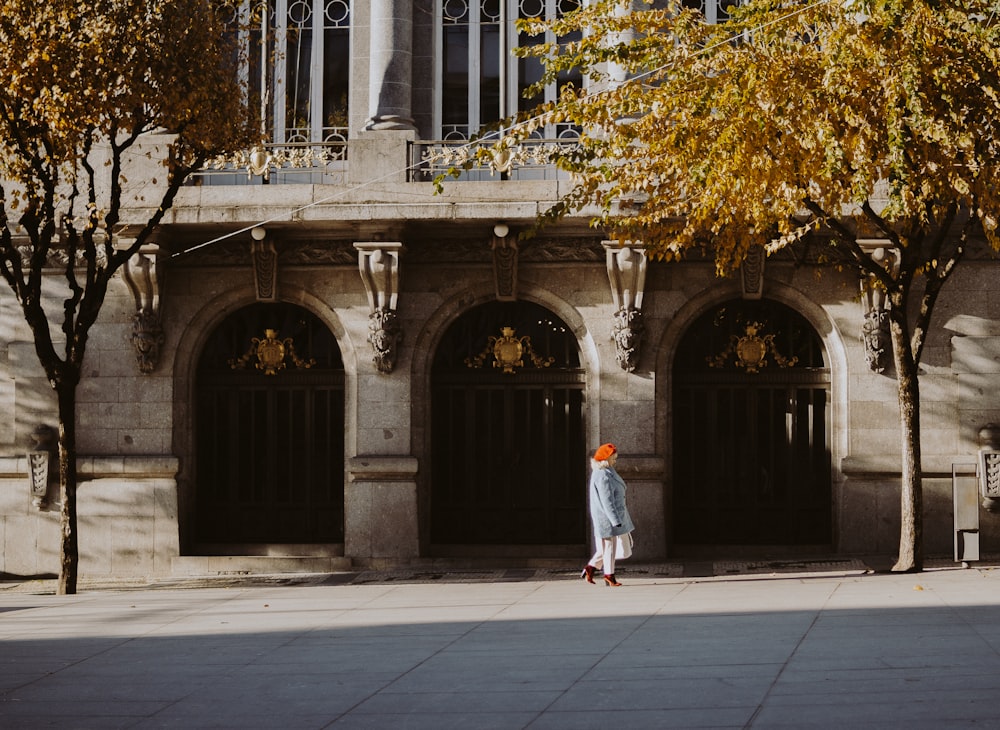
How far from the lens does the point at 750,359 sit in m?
19.3

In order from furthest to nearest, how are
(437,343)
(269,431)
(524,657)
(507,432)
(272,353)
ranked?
(269,431)
(272,353)
(507,432)
(437,343)
(524,657)

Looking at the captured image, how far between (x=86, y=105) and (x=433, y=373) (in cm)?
647

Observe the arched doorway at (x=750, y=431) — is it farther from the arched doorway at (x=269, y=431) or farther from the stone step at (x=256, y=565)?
the arched doorway at (x=269, y=431)

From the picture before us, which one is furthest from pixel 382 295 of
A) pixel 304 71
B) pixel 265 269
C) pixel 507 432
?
pixel 304 71

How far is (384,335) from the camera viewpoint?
1902 cm

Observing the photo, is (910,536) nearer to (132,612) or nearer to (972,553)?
(972,553)

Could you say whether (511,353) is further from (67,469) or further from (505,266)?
(67,469)

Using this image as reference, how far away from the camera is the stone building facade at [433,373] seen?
18750 mm

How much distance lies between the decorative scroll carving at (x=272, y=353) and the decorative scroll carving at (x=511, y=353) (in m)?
2.58

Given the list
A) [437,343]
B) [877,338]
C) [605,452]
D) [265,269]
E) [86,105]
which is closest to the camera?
[86,105]

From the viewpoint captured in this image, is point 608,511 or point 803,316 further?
point 803,316

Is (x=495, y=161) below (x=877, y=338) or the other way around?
the other way around

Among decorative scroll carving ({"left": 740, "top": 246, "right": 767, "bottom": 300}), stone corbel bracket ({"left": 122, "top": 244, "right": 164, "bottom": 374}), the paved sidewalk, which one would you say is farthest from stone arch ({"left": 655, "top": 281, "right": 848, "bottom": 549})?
stone corbel bracket ({"left": 122, "top": 244, "right": 164, "bottom": 374})

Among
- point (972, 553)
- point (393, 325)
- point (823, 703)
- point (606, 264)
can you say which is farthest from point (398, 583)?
point (823, 703)
